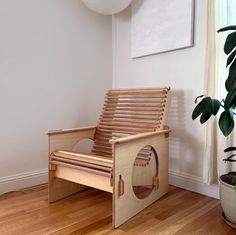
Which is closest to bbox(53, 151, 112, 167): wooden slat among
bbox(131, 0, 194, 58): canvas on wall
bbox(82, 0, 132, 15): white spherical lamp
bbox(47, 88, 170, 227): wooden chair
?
bbox(47, 88, 170, 227): wooden chair

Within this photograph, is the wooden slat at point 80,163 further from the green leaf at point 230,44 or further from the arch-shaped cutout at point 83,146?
the green leaf at point 230,44

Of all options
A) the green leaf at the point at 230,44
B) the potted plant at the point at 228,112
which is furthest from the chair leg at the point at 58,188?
the green leaf at the point at 230,44

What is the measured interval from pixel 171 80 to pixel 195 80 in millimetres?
234

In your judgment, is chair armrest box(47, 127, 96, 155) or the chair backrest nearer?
chair armrest box(47, 127, 96, 155)

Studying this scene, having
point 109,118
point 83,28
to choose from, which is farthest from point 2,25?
point 109,118

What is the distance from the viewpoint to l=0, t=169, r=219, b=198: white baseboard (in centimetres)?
191

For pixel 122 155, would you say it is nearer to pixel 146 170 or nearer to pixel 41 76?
pixel 146 170

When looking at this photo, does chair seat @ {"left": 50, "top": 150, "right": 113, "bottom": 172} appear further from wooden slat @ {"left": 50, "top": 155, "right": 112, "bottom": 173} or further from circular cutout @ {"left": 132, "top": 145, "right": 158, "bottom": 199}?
A: circular cutout @ {"left": 132, "top": 145, "right": 158, "bottom": 199}

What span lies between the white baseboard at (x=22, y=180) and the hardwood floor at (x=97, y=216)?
0.07m

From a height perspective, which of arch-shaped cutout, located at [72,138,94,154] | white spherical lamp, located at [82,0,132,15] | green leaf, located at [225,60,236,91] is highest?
white spherical lamp, located at [82,0,132,15]

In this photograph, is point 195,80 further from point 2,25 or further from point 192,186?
point 2,25

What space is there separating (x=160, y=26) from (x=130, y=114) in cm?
82

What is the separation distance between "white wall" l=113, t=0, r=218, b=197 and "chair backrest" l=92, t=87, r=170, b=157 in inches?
9.5

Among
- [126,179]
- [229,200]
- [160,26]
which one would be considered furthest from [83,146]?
[229,200]
